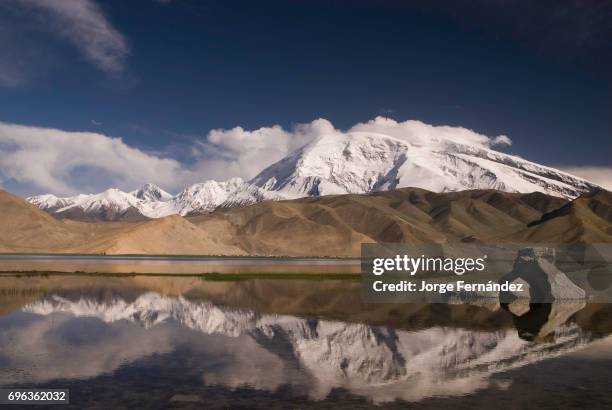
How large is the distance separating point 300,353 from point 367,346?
4.15 metres

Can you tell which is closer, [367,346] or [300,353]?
[300,353]

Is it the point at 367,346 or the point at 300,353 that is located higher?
the point at 367,346

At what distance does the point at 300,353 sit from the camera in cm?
2800

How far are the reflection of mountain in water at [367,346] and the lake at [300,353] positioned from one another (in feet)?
0.31

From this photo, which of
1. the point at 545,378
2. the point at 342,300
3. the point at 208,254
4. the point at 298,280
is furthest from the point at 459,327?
the point at 208,254

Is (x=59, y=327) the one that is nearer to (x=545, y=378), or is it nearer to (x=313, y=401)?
(x=313, y=401)

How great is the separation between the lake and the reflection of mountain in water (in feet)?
0.31

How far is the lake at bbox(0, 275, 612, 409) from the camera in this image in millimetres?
20578

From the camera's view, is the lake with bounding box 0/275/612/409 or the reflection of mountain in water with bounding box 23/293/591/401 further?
the reflection of mountain in water with bounding box 23/293/591/401

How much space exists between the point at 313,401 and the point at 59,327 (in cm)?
2122

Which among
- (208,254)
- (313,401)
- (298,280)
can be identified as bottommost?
(313,401)

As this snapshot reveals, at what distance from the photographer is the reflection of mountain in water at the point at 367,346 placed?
2261 cm

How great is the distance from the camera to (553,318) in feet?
143

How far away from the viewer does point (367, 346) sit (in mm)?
30188
